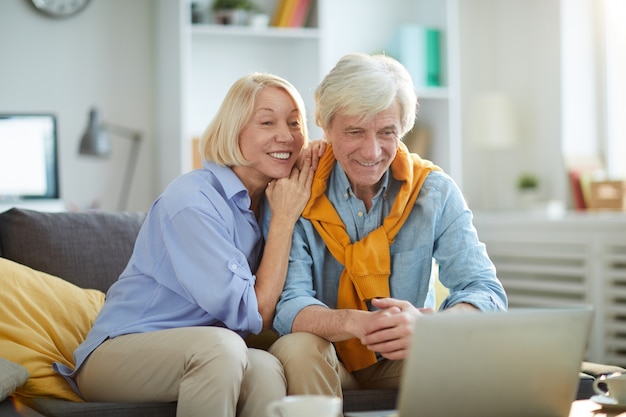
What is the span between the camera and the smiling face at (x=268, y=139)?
2188mm

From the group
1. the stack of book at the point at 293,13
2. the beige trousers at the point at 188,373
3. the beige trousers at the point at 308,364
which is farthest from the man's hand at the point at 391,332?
the stack of book at the point at 293,13

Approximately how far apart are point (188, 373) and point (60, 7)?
2986mm

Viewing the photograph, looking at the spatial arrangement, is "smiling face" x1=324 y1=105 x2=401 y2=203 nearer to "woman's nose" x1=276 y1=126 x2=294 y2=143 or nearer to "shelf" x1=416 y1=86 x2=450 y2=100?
"woman's nose" x1=276 y1=126 x2=294 y2=143

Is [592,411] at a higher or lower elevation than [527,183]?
lower

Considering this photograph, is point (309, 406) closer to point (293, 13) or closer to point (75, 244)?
point (75, 244)

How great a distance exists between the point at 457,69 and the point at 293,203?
9.27 feet

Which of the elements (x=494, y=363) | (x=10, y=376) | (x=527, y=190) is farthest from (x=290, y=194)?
(x=527, y=190)

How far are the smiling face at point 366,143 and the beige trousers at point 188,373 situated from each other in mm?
538

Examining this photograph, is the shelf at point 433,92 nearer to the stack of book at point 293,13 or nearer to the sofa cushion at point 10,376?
the stack of book at point 293,13

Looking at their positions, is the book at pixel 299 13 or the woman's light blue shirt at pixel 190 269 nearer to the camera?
the woman's light blue shirt at pixel 190 269

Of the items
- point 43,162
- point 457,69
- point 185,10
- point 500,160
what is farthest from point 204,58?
point 500,160

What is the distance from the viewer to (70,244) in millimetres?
2354

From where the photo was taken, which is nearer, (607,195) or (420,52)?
(607,195)

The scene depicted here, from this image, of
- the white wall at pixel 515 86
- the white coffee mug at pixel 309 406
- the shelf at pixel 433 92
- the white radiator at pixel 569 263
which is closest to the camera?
the white coffee mug at pixel 309 406
